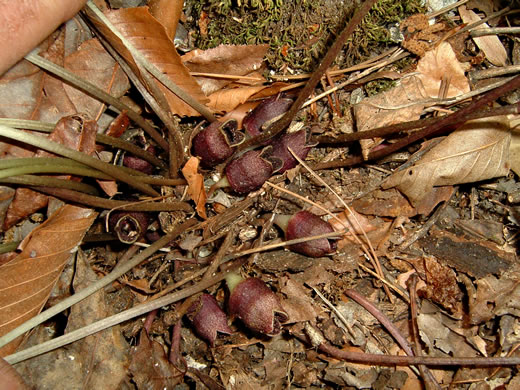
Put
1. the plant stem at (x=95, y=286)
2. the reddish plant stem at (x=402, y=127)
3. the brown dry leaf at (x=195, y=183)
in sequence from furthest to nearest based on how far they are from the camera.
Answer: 1. the brown dry leaf at (x=195, y=183)
2. the plant stem at (x=95, y=286)
3. the reddish plant stem at (x=402, y=127)

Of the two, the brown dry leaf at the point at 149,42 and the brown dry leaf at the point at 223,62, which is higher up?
the brown dry leaf at the point at 149,42

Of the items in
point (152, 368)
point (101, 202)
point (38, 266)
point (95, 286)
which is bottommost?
point (152, 368)

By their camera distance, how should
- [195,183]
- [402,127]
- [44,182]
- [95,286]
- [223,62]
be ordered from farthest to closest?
[223,62] → [195,183] → [95,286] → [402,127] → [44,182]

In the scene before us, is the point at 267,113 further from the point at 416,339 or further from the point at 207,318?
the point at 416,339

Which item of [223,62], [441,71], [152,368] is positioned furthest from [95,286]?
[441,71]

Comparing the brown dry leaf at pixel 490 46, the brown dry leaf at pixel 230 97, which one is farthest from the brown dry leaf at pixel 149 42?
the brown dry leaf at pixel 490 46

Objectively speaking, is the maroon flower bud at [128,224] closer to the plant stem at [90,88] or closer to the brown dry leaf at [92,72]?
the plant stem at [90,88]

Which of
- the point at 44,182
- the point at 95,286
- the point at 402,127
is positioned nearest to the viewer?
the point at 44,182
